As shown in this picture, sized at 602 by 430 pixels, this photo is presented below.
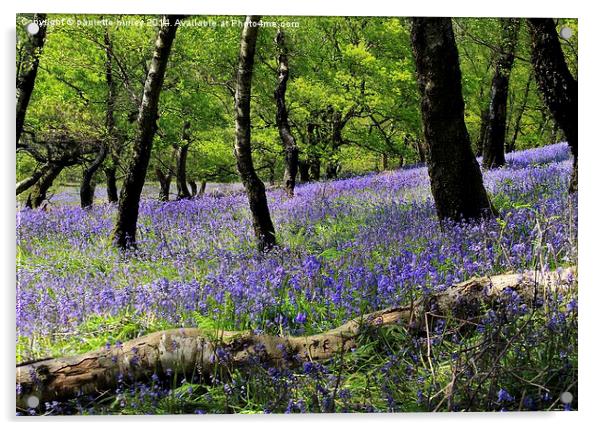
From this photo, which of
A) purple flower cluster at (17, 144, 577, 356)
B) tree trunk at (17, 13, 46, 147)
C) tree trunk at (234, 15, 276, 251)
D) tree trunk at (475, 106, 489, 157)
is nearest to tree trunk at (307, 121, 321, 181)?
purple flower cluster at (17, 144, 577, 356)

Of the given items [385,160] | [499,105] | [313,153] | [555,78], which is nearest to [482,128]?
[499,105]

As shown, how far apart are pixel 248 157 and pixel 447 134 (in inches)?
59.6

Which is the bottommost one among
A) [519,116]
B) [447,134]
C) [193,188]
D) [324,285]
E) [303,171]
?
[324,285]

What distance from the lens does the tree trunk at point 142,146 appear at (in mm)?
4719

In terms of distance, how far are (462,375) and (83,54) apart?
3508 mm

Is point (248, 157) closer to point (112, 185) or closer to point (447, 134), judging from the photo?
point (112, 185)

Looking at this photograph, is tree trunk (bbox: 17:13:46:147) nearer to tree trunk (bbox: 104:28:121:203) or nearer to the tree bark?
tree trunk (bbox: 104:28:121:203)

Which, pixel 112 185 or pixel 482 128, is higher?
pixel 482 128

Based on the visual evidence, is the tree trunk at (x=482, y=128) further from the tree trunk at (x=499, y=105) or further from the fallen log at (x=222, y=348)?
the fallen log at (x=222, y=348)

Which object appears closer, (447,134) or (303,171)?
(447,134)

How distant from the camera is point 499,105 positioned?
16.1ft

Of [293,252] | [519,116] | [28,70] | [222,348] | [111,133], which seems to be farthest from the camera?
[519,116]

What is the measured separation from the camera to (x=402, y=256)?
15.0 feet
